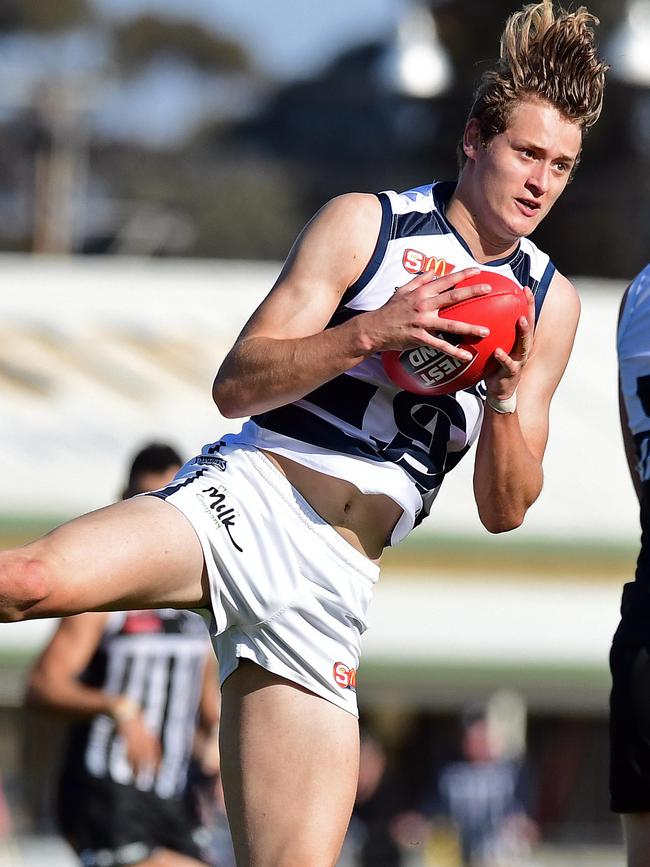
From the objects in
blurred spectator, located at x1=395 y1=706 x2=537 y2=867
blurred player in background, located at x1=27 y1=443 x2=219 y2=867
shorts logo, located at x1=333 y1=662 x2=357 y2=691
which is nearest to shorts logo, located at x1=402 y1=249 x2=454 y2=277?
shorts logo, located at x1=333 y1=662 x2=357 y2=691

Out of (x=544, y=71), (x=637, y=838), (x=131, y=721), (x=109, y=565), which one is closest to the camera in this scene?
(x=109, y=565)

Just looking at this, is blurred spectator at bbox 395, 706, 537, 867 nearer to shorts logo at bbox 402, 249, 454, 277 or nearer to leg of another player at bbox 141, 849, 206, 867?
leg of another player at bbox 141, 849, 206, 867

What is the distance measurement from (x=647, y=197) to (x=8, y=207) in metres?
8.44

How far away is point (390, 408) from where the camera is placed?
14.2ft

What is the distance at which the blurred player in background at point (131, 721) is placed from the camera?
6547 mm

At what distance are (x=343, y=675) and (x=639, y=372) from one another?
1183 millimetres

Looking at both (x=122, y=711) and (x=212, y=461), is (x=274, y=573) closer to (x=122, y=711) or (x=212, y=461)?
(x=212, y=461)

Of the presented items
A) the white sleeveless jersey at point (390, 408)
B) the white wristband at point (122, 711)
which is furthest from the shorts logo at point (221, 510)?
the white wristband at point (122, 711)

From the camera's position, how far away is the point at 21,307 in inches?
515

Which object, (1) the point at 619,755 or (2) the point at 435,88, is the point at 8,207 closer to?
(2) the point at 435,88

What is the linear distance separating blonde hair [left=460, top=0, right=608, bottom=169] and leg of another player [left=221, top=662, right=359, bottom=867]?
1.63m

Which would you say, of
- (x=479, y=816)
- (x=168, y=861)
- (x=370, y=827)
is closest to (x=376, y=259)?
(x=168, y=861)

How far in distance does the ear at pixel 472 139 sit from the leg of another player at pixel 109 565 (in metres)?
1.28

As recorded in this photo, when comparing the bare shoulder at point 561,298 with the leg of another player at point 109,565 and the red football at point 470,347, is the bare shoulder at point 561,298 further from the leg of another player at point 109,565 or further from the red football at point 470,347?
the leg of another player at point 109,565
